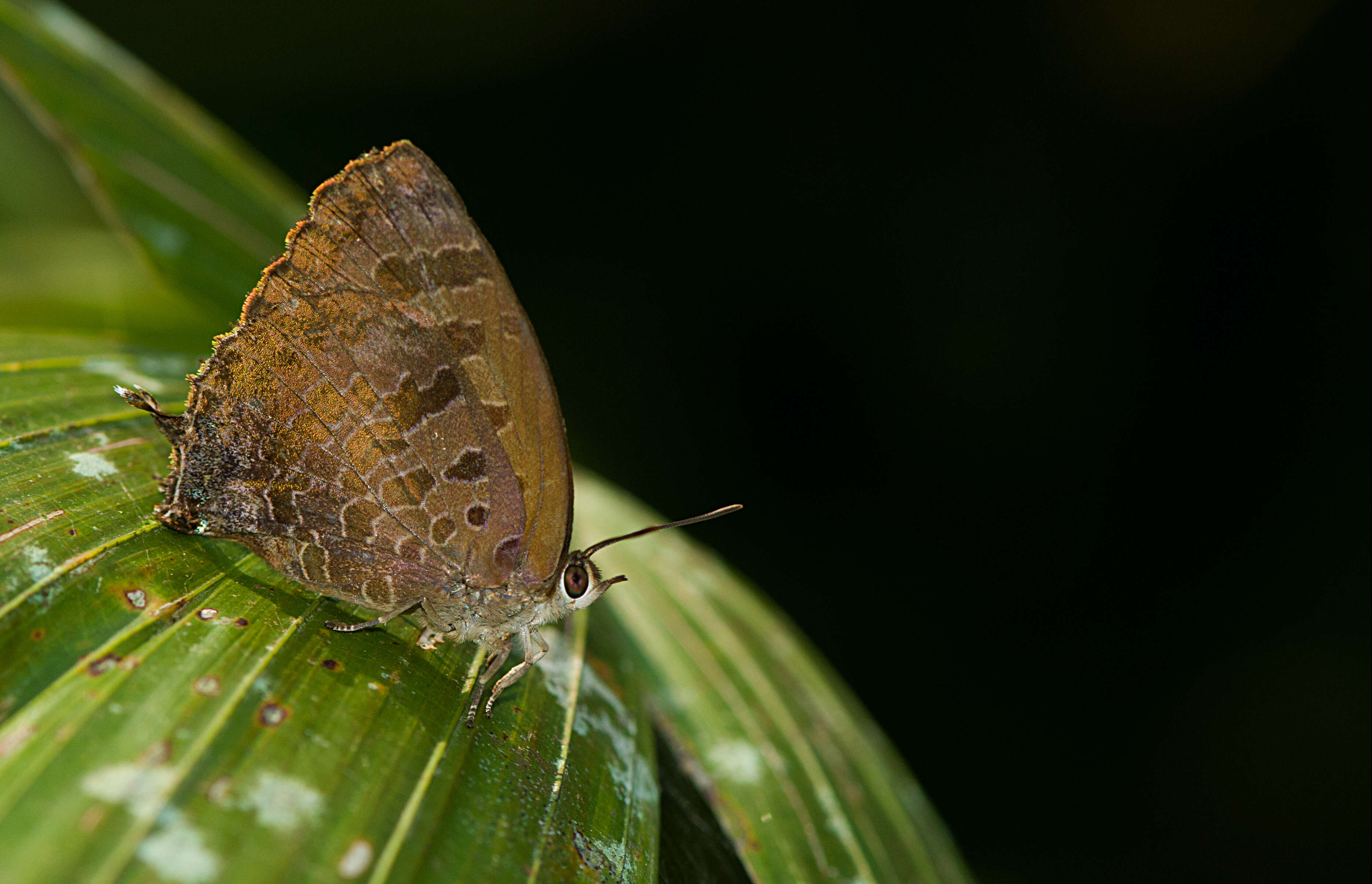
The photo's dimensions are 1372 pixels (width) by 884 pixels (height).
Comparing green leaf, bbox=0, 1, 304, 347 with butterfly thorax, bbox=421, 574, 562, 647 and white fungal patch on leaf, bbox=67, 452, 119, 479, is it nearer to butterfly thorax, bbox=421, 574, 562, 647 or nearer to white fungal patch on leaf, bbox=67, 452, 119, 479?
white fungal patch on leaf, bbox=67, 452, 119, 479

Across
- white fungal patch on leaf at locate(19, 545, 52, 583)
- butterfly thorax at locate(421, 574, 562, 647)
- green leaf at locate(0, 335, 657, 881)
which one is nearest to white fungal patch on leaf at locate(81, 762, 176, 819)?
green leaf at locate(0, 335, 657, 881)

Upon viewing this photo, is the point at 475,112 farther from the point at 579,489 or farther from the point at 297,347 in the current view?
the point at 297,347

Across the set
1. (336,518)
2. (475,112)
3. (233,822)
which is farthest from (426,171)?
(475,112)

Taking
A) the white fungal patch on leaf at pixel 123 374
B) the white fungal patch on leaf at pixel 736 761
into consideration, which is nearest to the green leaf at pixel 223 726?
the white fungal patch on leaf at pixel 123 374

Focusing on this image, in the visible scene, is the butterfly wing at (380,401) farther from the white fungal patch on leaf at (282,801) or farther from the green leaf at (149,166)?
the green leaf at (149,166)

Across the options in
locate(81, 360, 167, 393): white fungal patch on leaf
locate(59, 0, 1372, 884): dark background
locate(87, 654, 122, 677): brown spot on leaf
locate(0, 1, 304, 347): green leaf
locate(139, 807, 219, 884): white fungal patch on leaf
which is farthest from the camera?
locate(59, 0, 1372, 884): dark background

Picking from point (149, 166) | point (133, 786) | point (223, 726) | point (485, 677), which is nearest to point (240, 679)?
point (223, 726)

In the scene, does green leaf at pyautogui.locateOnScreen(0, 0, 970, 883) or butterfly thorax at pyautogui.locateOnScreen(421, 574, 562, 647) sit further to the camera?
butterfly thorax at pyautogui.locateOnScreen(421, 574, 562, 647)
